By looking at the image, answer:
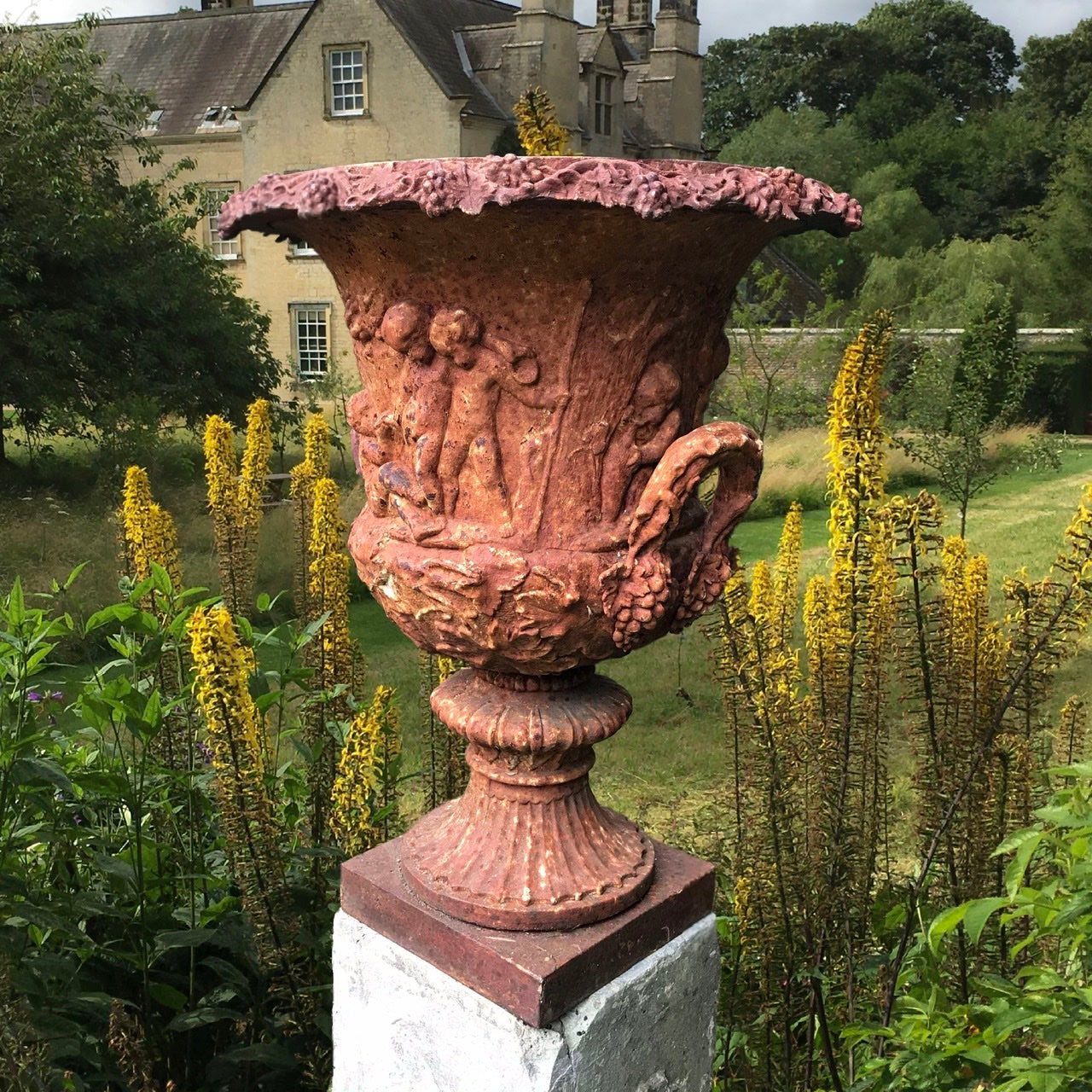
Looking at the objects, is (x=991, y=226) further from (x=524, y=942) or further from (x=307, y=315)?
(x=524, y=942)

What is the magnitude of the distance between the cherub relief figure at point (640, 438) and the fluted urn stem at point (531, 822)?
387 mm

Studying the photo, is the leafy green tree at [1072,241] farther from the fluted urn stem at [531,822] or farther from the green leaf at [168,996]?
the green leaf at [168,996]

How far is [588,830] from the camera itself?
1971 millimetres

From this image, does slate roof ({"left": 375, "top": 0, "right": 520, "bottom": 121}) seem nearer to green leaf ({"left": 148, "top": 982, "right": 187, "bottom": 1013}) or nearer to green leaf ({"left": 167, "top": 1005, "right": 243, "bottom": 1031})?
green leaf ({"left": 148, "top": 982, "right": 187, "bottom": 1013})

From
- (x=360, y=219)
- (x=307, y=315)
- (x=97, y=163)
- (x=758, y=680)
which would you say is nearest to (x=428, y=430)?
(x=360, y=219)

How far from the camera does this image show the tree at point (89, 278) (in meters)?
10.4

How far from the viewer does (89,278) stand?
11.2 m

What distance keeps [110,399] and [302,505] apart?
8.98 meters

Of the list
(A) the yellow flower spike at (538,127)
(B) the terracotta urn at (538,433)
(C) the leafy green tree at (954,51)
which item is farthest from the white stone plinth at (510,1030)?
(C) the leafy green tree at (954,51)

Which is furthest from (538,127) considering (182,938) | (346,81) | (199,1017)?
(346,81)

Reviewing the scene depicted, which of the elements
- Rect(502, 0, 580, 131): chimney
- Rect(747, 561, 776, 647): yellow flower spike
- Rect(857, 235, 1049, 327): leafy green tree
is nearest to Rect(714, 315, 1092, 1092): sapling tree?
Rect(747, 561, 776, 647): yellow flower spike

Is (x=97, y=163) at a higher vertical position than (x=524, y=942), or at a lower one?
higher

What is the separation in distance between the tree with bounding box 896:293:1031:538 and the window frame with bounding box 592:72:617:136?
11677mm

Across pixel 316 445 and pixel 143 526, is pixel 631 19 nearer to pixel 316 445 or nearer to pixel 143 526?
pixel 316 445
